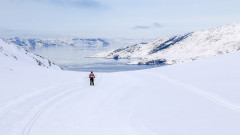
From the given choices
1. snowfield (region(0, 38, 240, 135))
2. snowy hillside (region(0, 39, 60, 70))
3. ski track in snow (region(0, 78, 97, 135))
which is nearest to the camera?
snowfield (region(0, 38, 240, 135))

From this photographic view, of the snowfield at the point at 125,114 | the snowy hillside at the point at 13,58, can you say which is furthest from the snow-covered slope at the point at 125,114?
the snowy hillside at the point at 13,58

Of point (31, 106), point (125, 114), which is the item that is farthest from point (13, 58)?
point (125, 114)

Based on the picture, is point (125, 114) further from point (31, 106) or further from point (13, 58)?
point (13, 58)

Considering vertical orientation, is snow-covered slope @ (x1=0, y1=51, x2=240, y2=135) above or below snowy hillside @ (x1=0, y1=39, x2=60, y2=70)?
below

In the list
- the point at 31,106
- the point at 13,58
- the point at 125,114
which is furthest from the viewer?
the point at 13,58

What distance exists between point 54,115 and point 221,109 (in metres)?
10.2

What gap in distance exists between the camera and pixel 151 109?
14203mm

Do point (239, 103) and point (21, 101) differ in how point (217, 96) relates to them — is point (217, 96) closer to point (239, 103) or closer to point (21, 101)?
Answer: point (239, 103)

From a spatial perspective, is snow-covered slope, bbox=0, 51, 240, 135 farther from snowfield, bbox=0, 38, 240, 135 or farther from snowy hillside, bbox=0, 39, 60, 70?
snowy hillside, bbox=0, 39, 60, 70

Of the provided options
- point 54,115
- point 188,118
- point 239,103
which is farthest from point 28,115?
point 239,103

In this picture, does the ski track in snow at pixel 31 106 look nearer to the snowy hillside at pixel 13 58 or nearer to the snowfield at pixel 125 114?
the snowfield at pixel 125 114

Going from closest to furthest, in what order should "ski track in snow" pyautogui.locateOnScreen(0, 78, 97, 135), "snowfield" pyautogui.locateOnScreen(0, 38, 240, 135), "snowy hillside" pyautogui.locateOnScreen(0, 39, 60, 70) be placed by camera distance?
"snowfield" pyautogui.locateOnScreen(0, 38, 240, 135), "ski track in snow" pyautogui.locateOnScreen(0, 78, 97, 135), "snowy hillside" pyautogui.locateOnScreen(0, 39, 60, 70)

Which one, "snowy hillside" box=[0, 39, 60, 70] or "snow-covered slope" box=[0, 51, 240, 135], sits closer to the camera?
"snow-covered slope" box=[0, 51, 240, 135]

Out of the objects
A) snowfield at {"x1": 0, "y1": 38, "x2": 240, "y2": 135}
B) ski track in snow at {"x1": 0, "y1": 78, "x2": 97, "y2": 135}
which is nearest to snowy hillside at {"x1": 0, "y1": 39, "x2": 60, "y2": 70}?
ski track in snow at {"x1": 0, "y1": 78, "x2": 97, "y2": 135}
